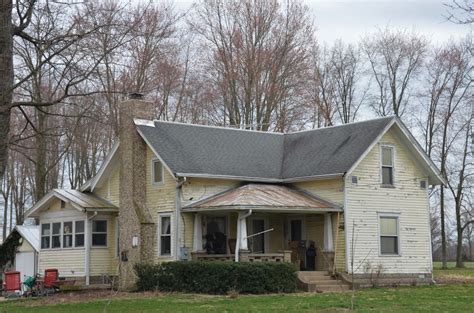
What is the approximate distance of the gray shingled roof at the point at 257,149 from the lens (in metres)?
29.5

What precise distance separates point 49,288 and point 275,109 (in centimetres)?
2185

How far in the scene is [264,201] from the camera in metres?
27.6

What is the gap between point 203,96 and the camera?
4728cm

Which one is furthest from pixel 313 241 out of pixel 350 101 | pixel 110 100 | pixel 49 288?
pixel 350 101

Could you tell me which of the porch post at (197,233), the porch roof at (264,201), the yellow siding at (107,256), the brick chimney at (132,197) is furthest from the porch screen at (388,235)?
the yellow siding at (107,256)

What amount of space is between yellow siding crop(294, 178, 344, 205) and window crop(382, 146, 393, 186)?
2353 millimetres

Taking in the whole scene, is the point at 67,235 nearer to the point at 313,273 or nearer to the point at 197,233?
the point at 197,233

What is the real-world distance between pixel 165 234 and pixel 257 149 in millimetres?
5971

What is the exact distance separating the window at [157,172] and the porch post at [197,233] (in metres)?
2.27

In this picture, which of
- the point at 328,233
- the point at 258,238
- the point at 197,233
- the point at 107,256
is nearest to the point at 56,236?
the point at 107,256

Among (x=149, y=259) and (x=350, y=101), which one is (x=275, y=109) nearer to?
(x=350, y=101)

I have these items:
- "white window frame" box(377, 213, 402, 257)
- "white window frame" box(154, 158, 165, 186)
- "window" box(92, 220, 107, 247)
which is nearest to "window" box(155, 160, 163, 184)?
"white window frame" box(154, 158, 165, 186)

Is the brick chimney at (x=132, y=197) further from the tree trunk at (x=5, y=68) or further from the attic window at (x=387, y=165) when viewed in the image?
the tree trunk at (x=5, y=68)

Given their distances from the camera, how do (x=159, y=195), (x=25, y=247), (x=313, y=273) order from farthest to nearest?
(x=25, y=247) < (x=159, y=195) < (x=313, y=273)
